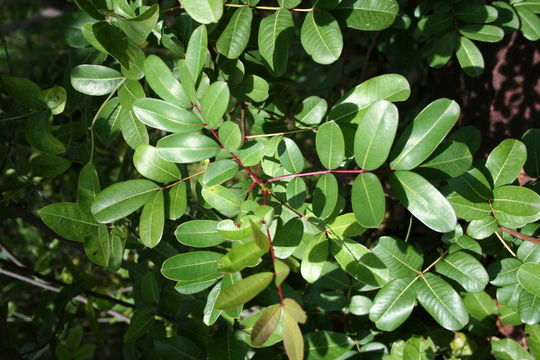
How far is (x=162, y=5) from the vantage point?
1605 millimetres

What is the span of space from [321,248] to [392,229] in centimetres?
101

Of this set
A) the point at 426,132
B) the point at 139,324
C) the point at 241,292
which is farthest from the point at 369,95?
the point at 139,324

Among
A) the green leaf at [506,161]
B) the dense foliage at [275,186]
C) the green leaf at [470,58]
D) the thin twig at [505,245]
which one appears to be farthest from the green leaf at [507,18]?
the thin twig at [505,245]

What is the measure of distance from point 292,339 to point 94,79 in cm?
65

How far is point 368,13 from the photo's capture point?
92cm

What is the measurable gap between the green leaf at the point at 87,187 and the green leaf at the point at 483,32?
101 cm

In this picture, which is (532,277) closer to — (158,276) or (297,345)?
(297,345)

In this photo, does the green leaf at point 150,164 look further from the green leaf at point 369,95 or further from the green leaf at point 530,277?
the green leaf at point 530,277

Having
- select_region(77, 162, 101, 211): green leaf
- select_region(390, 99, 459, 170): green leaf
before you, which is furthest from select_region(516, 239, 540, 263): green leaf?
select_region(77, 162, 101, 211): green leaf

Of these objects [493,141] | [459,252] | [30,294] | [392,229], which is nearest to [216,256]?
[459,252]

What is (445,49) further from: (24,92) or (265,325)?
(24,92)

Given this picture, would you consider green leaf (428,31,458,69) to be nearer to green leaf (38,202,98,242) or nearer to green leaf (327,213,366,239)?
green leaf (327,213,366,239)

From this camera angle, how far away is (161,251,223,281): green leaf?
90cm

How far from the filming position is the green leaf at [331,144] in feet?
2.65
